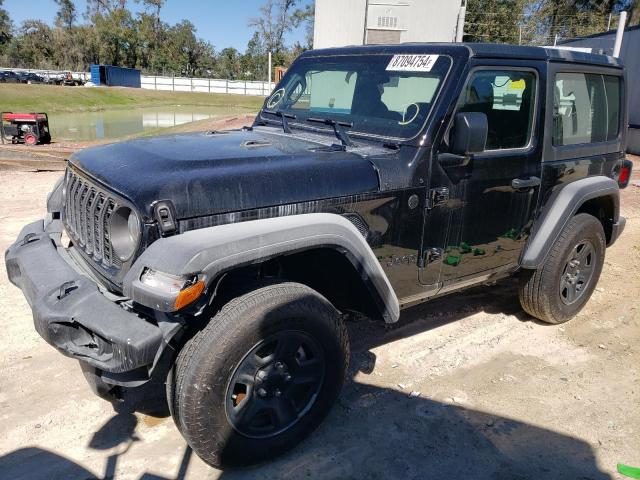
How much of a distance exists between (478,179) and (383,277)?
96 cm

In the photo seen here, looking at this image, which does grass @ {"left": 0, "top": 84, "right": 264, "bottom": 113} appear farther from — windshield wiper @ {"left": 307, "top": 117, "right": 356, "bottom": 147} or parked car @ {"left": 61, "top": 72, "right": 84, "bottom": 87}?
windshield wiper @ {"left": 307, "top": 117, "right": 356, "bottom": 147}

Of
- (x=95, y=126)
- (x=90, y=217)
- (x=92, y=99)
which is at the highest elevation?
(x=90, y=217)

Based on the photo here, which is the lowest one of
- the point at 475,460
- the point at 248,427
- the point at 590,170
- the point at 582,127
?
the point at 475,460

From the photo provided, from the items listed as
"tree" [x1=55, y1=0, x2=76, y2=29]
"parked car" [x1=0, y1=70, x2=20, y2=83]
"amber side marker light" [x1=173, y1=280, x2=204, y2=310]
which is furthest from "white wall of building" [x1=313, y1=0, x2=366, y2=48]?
"tree" [x1=55, y1=0, x2=76, y2=29]

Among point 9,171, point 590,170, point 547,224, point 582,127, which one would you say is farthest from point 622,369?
point 9,171

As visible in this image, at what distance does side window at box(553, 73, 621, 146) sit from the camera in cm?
381

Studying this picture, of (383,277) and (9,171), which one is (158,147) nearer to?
(383,277)

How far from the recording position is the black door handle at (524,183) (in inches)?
139

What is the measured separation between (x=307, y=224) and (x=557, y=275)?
250cm

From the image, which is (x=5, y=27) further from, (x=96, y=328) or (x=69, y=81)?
(x=96, y=328)

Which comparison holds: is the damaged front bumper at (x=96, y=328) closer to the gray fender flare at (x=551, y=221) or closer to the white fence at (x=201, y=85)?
the gray fender flare at (x=551, y=221)

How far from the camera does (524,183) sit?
3572mm

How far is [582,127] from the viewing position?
405 centimetres

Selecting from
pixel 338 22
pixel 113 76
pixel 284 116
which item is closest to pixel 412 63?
pixel 284 116
